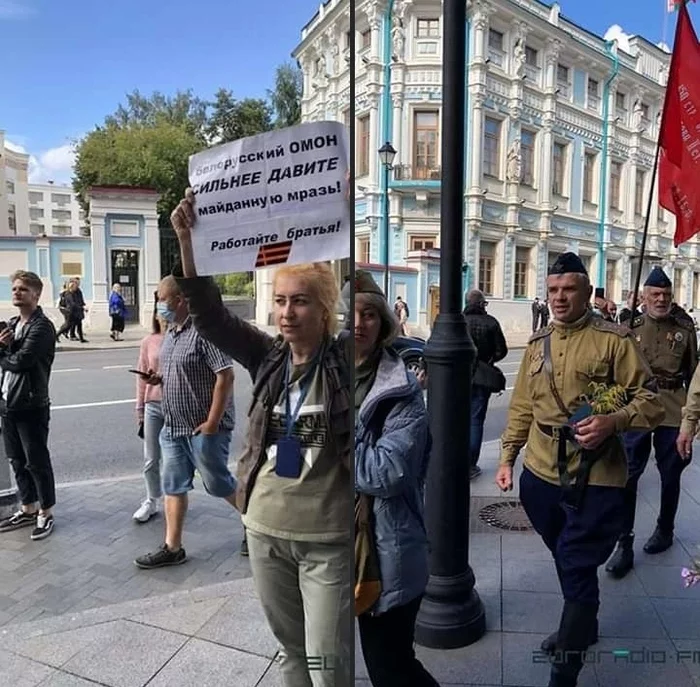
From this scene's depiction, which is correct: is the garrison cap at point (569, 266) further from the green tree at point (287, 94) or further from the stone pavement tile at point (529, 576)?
the stone pavement tile at point (529, 576)

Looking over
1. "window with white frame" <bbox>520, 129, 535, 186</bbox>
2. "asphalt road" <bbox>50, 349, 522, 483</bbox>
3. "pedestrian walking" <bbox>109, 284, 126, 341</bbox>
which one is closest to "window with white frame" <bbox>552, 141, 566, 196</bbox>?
"window with white frame" <bbox>520, 129, 535, 186</bbox>

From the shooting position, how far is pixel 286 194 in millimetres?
1509

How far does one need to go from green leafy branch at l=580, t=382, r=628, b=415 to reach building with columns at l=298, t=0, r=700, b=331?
1805 centimetres

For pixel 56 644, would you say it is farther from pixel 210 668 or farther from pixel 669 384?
pixel 669 384

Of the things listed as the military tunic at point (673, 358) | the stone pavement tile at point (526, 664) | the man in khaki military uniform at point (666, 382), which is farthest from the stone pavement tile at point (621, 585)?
the military tunic at point (673, 358)

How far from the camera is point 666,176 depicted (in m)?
4.55

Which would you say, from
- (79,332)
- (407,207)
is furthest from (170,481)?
(407,207)

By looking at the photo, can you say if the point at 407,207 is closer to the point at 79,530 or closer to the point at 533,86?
the point at 533,86

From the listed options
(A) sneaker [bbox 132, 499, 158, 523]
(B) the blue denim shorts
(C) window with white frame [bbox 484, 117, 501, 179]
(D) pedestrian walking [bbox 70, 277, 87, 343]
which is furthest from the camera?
(C) window with white frame [bbox 484, 117, 501, 179]

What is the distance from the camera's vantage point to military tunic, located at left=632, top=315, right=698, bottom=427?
13.3 ft

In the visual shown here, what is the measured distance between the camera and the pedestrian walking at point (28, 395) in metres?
4.15

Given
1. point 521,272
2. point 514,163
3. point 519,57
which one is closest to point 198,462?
point 514,163

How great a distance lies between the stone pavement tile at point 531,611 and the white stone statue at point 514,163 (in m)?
24.1

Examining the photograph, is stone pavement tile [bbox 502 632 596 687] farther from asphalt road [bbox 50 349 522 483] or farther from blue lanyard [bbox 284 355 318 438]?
asphalt road [bbox 50 349 522 483]
